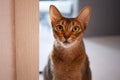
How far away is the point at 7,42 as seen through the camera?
84cm

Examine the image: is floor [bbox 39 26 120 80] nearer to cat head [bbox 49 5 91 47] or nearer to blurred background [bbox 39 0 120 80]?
blurred background [bbox 39 0 120 80]

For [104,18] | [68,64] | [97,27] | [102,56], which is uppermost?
[104,18]

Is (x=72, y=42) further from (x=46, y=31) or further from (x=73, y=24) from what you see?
(x=46, y=31)

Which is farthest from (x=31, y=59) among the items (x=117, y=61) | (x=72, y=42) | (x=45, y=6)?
(x=45, y=6)

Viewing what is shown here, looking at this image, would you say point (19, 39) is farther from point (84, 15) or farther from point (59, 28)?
point (84, 15)

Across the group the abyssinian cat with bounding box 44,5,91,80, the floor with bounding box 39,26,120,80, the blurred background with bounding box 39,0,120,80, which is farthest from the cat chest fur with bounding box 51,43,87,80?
the blurred background with bounding box 39,0,120,80

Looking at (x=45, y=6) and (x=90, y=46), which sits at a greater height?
(x=45, y=6)

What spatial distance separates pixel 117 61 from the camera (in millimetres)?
2318

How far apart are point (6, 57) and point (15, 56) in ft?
0.11

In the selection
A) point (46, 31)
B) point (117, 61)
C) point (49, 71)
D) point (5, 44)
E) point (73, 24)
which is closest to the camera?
point (5, 44)

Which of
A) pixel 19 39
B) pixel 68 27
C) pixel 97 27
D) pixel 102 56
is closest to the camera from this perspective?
pixel 19 39

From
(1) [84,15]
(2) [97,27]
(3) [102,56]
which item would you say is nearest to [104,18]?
(2) [97,27]

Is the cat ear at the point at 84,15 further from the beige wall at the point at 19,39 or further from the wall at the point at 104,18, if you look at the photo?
the wall at the point at 104,18

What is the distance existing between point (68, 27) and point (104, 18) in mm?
2399
